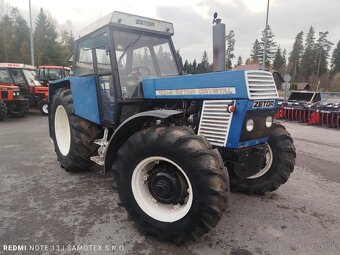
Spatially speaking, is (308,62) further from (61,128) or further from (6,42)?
(61,128)

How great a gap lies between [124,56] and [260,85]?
187 centimetres

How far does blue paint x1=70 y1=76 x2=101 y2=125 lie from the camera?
445 cm

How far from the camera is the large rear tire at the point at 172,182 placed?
2.59 metres

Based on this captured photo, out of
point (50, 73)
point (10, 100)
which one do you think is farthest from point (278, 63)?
point (10, 100)

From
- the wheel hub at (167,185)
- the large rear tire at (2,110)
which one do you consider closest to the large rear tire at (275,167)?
the wheel hub at (167,185)

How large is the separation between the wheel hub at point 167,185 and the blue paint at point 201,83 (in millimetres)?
893

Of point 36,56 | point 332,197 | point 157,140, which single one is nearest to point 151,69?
point 157,140

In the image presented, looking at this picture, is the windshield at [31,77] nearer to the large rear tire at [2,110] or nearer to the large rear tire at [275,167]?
the large rear tire at [2,110]

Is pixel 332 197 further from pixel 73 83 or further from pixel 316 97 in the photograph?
pixel 316 97

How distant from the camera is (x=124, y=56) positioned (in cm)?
399

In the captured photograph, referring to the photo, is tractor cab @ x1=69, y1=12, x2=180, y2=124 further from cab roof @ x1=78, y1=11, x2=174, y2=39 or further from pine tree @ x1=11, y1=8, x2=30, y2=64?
pine tree @ x1=11, y1=8, x2=30, y2=64

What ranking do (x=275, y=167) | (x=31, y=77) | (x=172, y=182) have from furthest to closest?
(x=31, y=77) < (x=275, y=167) < (x=172, y=182)

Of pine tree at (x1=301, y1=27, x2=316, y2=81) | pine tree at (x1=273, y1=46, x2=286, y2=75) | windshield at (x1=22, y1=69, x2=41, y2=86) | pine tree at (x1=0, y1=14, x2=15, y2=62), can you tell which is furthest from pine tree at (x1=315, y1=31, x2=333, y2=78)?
windshield at (x1=22, y1=69, x2=41, y2=86)

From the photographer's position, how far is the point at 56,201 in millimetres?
3828
